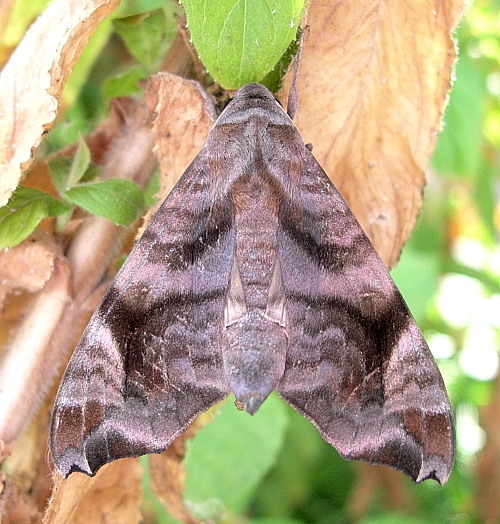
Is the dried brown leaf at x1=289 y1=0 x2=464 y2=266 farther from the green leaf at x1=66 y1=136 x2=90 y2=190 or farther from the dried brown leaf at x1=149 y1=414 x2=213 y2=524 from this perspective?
the dried brown leaf at x1=149 y1=414 x2=213 y2=524

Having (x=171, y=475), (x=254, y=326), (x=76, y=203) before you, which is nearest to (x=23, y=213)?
(x=76, y=203)

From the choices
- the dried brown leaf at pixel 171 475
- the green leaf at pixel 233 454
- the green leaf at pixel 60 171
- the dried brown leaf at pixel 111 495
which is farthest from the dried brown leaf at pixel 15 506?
the green leaf at pixel 233 454

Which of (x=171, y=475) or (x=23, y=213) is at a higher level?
(x=23, y=213)

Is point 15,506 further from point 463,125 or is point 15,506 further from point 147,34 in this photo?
point 463,125

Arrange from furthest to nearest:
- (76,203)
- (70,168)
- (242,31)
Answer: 1. (70,168)
2. (76,203)
3. (242,31)

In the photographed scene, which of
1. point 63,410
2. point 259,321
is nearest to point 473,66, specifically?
point 259,321
